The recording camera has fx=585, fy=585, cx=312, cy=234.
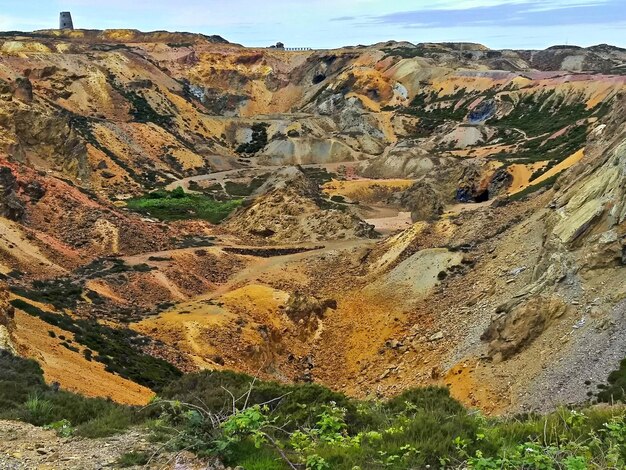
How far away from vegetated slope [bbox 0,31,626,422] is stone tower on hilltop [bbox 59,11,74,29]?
6963cm

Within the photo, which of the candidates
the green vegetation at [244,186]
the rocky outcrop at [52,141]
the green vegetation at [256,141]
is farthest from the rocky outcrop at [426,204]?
the green vegetation at [256,141]

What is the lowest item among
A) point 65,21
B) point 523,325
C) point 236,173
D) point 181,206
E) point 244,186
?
point 523,325

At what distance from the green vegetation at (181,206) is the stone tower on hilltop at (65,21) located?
13511 cm

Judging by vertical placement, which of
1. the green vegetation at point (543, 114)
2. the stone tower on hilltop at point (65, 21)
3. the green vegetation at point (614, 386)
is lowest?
the green vegetation at point (614, 386)

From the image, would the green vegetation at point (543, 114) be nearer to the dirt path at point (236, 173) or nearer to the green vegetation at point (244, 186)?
the dirt path at point (236, 173)

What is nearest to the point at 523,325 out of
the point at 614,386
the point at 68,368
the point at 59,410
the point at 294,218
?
the point at 614,386

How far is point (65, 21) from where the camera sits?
187 metres

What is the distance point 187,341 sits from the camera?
31250 mm

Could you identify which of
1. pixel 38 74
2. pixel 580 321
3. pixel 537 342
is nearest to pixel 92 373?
pixel 537 342

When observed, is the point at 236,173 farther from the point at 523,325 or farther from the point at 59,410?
the point at 59,410

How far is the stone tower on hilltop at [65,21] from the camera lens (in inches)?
7333

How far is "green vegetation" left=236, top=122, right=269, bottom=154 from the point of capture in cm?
11194

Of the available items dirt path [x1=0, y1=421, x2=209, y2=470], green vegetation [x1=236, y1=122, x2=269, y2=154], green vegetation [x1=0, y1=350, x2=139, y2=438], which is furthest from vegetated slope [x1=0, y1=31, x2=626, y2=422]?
dirt path [x1=0, y1=421, x2=209, y2=470]

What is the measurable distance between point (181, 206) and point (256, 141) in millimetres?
45974
